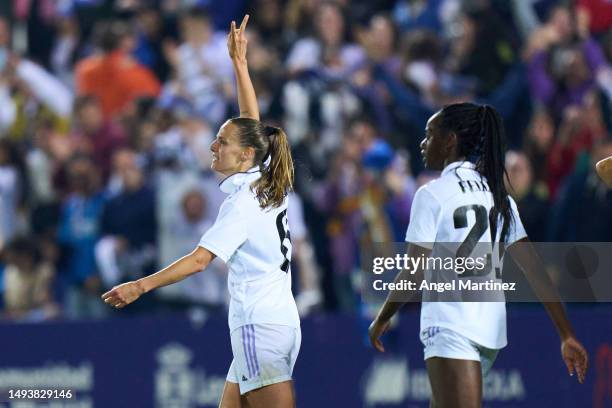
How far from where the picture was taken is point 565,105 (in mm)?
10930

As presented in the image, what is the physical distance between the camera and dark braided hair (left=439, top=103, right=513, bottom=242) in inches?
256

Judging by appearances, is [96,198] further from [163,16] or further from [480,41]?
[480,41]

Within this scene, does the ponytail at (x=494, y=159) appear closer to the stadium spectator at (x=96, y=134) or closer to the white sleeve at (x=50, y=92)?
the stadium spectator at (x=96, y=134)

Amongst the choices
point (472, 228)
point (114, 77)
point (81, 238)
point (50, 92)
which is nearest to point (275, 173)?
point (472, 228)

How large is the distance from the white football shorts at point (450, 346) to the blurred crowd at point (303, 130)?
3.79 m

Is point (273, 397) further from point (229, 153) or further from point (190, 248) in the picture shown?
point (190, 248)

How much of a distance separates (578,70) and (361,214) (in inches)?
87.0

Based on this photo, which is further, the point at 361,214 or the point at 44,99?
the point at 44,99

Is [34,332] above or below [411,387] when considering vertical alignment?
above

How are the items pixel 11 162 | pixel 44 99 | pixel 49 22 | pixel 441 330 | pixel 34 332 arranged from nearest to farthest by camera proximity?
pixel 441 330 → pixel 34 332 → pixel 11 162 → pixel 44 99 → pixel 49 22

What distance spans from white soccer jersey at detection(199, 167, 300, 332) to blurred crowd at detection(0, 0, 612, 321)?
13.3ft

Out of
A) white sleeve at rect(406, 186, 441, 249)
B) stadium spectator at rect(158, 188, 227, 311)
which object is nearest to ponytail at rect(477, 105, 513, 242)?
white sleeve at rect(406, 186, 441, 249)

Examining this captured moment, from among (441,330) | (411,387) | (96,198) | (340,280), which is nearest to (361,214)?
(340,280)

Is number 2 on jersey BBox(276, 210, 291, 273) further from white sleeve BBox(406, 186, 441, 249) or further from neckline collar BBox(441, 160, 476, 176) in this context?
neckline collar BBox(441, 160, 476, 176)
